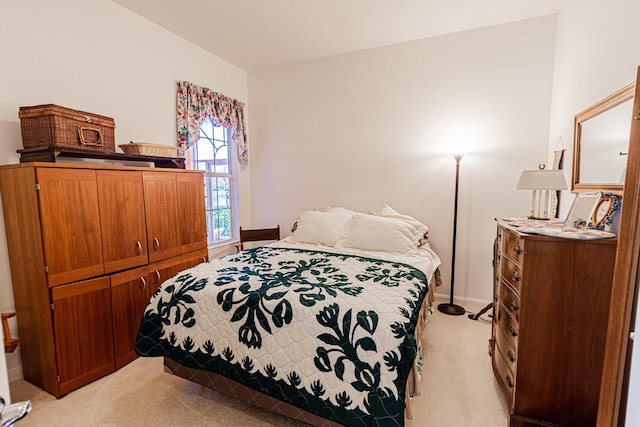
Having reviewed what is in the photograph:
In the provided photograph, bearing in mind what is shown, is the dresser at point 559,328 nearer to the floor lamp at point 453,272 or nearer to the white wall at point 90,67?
the floor lamp at point 453,272

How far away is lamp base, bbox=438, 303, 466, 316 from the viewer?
119 inches

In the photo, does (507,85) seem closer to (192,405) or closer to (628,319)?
(628,319)

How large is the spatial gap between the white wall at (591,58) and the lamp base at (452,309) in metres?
1.30

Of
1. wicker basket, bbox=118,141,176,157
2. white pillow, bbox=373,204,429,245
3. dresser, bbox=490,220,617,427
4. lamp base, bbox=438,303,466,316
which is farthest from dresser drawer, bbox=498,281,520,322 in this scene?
wicker basket, bbox=118,141,176,157

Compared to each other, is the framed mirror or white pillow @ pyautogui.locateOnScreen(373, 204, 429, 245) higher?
the framed mirror

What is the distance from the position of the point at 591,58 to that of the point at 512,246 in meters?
1.41

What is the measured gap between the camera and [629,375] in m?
1.01

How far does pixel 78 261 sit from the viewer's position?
1.96 meters

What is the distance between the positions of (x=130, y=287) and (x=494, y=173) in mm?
3314

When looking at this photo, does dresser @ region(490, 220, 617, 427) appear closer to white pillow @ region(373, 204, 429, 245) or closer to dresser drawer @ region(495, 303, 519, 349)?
dresser drawer @ region(495, 303, 519, 349)

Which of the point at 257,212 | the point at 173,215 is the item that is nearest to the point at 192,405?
the point at 173,215

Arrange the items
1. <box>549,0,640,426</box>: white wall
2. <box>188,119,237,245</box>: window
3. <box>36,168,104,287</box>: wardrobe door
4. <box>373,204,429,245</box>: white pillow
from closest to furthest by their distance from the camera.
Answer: <box>549,0,640,426</box>: white wall → <box>36,168,104,287</box>: wardrobe door → <box>373,204,429,245</box>: white pillow → <box>188,119,237,245</box>: window

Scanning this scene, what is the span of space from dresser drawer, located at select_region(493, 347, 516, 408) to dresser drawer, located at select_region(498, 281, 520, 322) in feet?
1.04

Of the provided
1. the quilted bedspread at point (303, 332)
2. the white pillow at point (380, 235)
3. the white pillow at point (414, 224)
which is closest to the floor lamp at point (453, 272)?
the white pillow at point (414, 224)
